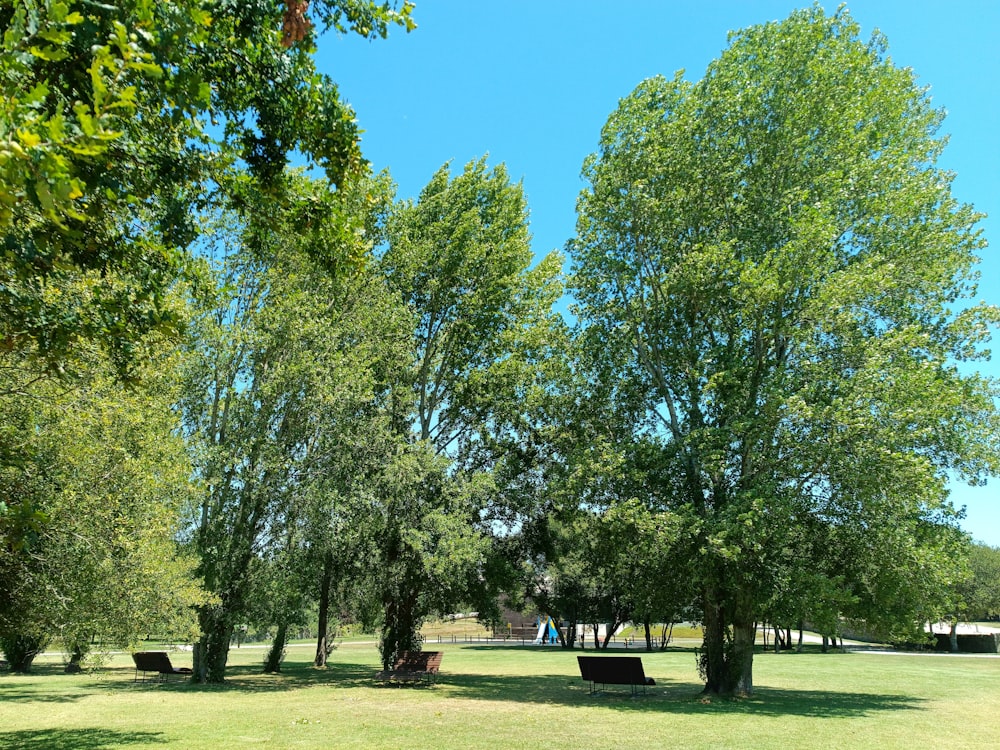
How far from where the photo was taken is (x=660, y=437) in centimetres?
1903

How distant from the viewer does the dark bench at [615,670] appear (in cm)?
1669

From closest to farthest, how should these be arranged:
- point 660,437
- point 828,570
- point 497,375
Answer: point 828,570, point 660,437, point 497,375

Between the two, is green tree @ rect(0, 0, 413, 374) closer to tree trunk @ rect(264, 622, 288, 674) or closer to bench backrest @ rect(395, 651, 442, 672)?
bench backrest @ rect(395, 651, 442, 672)

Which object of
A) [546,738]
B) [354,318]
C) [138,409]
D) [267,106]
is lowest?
[546,738]

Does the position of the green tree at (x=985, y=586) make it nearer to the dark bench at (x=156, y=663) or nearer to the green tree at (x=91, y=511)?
the dark bench at (x=156, y=663)

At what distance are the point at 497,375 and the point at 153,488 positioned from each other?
13030 millimetres

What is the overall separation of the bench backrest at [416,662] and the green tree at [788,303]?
8.67 metres

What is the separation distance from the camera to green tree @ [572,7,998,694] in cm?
1544

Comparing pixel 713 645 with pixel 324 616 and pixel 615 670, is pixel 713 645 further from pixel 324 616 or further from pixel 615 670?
pixel 324 616

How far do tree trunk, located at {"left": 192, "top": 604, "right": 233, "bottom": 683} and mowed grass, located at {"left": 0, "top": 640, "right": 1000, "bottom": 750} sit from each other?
2.05ft

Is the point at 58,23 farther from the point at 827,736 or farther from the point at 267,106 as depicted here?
the point at 827,736

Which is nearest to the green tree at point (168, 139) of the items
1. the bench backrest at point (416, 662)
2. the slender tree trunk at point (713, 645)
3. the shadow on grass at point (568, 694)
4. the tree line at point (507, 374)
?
the tree line at point (507, 374)

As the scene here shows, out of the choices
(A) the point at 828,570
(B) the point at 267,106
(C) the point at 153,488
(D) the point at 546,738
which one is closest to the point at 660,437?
(A) the point at 828,570

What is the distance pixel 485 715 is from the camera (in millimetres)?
13383
